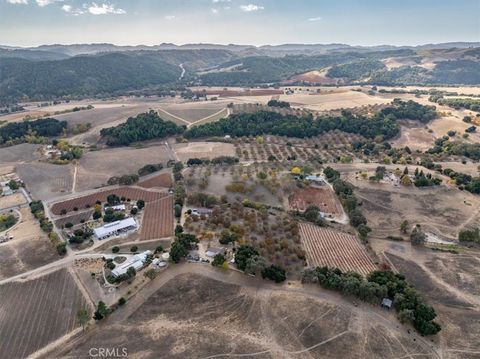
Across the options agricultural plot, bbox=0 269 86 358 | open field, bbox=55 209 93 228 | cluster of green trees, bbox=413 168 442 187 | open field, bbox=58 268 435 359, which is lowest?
agricultural plot, bbox=0 269 86 358

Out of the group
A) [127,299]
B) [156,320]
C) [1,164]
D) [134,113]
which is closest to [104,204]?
[127,299]

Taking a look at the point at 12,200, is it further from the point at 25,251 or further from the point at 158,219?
the point at 158,219

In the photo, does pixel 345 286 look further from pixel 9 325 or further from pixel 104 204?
pixel 104 204

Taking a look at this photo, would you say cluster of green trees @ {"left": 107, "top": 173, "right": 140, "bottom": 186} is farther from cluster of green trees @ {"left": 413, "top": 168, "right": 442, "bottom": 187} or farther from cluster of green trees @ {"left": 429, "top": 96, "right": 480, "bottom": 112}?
cluster of green trees @ {"left": 429, "top": 96, "right": 480, "bottom": 112}

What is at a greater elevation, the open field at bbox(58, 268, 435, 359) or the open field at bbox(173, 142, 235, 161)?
the open field at bbox(173, 142, 235, 161)

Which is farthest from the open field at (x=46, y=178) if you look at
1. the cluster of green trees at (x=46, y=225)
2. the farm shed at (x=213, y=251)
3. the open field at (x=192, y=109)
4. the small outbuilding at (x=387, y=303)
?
the small outbuilding at (x=387, y=303)

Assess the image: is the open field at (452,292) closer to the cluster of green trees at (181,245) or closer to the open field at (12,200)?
the cluster of green trees at (181,245)

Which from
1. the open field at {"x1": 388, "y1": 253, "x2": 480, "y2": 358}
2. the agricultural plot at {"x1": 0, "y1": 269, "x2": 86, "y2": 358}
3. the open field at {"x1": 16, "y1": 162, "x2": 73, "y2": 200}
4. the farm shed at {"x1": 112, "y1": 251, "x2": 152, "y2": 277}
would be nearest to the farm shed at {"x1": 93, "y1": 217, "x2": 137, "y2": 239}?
the farm shed at {"x1": 112, "y1": 251, "x2": 152, "y2": 277}
